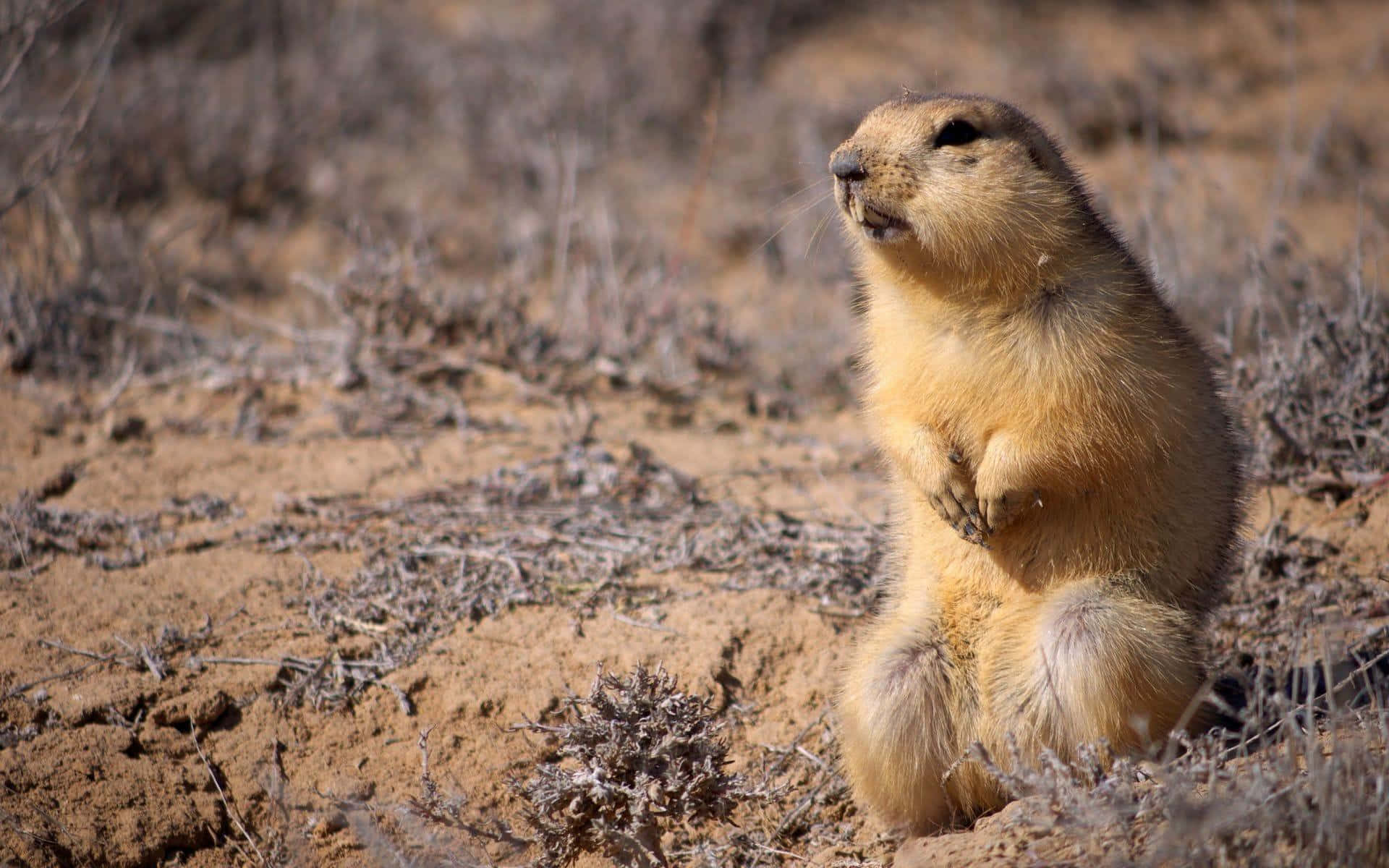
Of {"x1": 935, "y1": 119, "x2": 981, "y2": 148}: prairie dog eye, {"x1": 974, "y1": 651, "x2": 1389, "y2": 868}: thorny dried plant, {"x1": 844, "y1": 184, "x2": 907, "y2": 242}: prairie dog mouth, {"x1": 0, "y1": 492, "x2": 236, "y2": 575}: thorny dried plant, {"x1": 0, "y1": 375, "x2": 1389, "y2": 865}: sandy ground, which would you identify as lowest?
{"x1": 0, "y1": 375, "x2": 1389, "y2": 865}: sandy ground

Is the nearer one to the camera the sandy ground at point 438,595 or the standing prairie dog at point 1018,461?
the standing prairie dog at point 1018,461

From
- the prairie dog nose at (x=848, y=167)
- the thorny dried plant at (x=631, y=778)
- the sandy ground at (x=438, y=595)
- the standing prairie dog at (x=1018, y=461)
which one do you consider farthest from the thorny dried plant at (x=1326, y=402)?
the thorny dried plant at (x=631, y=778)

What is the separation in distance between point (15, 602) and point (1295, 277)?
228 inches

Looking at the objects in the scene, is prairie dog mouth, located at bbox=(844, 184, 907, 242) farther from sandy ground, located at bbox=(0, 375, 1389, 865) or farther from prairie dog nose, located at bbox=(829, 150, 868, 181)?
sandy ground, located at bbox=(0, 375, 1389, 865)

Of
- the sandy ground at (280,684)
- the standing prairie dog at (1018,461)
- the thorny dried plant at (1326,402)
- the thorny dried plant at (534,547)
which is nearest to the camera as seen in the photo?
the standing prairie dog at (1018,461)

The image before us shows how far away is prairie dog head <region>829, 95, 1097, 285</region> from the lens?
10.7 feet

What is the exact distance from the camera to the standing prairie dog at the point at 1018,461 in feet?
10.5

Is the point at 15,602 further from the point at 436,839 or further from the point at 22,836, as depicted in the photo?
the point at 436,839

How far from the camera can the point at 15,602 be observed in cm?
401

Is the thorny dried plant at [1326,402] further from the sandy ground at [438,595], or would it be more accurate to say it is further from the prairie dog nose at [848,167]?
the prairie dog nose at [848,167]

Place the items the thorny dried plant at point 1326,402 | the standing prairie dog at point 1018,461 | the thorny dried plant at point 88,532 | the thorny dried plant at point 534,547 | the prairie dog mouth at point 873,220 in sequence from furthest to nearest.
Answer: the thorny dried plant at point 1326,402
the thorny dried plant at point 88,532
the thorny dried plant at point 534,547
the prairie dog mouth at point 873,220
the standing prairie dog at point 1018,461

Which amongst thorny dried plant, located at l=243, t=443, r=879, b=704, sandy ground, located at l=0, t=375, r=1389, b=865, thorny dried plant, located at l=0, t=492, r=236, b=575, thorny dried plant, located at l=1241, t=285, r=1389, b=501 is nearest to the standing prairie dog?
sandy ground, located at l=0, t=375, r=1389, b=865

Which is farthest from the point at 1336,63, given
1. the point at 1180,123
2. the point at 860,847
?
the point at 860,847

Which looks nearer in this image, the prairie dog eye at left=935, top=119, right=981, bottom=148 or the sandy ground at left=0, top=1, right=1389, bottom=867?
the prairie dog eye at left=935, top=119, right=981, bottom=148
